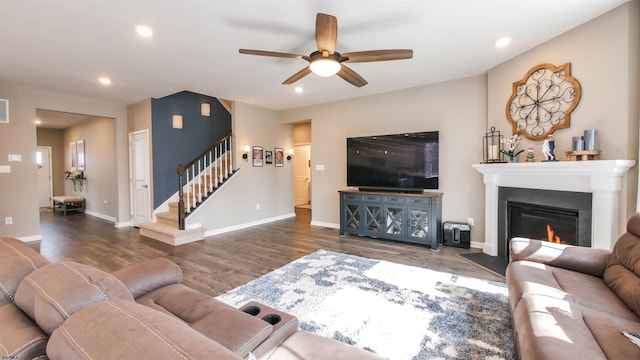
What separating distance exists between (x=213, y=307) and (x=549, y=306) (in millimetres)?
1821

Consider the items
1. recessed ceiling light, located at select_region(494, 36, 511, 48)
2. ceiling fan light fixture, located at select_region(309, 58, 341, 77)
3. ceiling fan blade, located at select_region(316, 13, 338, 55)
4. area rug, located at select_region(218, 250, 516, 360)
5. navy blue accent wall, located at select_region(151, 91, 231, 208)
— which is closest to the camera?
area rug, located at select_region(218, 250, 516, 360)

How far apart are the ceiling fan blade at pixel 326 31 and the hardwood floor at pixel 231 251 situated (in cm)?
255

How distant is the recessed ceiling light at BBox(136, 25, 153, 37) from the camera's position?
9.00ft

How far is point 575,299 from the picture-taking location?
64.2 inches

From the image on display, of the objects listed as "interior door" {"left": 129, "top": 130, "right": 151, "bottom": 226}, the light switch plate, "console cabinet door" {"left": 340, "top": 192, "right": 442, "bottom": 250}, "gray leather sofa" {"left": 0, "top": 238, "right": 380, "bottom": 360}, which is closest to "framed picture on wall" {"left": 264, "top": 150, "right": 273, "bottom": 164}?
"console cabinet door" {"left": 340, "top": 192, "right": 442, "bottom": 250}

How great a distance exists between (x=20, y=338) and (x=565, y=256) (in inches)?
119

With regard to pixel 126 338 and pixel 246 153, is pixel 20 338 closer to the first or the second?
pixel 126 338

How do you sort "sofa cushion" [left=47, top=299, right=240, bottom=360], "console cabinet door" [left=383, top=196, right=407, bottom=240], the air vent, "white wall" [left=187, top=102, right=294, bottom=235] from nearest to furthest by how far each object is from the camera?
"sofa cushion" [left=47, top=299, right=240, bottom=360], "console cabinet door" [left=383, top=196, right=407, bottom=240], the air vent, "white wall" [left=187, top=102, right=294, bottom=235]

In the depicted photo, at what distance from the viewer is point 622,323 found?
137 centimetres

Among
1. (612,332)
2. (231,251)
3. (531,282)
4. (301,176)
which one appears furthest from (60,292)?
(301,176)

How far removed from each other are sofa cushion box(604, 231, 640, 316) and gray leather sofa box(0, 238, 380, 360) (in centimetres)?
167

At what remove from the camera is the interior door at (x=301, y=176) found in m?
8.93

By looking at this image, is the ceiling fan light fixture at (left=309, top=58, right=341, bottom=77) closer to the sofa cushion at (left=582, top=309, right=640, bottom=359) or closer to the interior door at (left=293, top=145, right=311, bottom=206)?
the sofa cushion at (left=582, top=309, right=640, bottom=359)

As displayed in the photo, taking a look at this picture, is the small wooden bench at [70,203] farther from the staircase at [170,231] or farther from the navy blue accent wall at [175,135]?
the staircase at [170,231]
